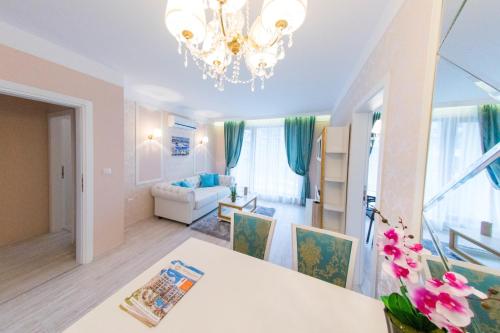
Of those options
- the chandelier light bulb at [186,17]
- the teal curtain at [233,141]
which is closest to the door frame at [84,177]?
the chandelier light bulb at [186,17]

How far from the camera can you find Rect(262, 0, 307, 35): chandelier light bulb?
0.76m

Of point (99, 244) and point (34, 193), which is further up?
point (34, 193)

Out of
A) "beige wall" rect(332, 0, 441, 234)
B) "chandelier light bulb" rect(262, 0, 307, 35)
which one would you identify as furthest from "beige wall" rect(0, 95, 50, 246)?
"beige wall" rect(332, 0, 441, 234)

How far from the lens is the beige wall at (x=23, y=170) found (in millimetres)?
2363

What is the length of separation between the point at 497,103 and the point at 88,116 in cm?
306

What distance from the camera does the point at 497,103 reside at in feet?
1.65

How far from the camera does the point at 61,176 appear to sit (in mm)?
2857

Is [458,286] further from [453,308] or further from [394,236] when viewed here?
[394,236]

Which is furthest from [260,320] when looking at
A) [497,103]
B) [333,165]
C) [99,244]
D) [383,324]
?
[99,244]

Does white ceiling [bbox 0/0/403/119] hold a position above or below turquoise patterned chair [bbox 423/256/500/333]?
above

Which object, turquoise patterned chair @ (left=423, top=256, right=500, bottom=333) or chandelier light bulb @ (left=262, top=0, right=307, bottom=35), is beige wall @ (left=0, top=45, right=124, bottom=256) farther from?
turquoise patterned chair @ (left=423, top=256, right=500, bottom=333)

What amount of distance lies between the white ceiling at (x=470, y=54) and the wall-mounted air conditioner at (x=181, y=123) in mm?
4144

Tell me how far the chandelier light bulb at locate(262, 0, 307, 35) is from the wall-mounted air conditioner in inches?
142

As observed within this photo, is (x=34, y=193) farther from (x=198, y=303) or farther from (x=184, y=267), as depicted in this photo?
(x=198, y=303)
